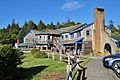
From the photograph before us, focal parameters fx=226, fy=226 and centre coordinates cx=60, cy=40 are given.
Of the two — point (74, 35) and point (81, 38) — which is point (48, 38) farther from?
point (81, 38)

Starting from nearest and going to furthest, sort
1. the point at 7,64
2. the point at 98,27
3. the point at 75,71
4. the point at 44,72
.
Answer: the point at 75,71 → the point at 7,64 → the point at 44,72 → the point at 98,27

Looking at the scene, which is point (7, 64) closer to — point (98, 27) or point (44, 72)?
point (44, 72)

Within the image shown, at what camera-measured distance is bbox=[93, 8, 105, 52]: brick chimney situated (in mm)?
49312

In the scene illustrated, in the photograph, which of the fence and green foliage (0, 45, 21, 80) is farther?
green foliage (0, 45, 21, 80)

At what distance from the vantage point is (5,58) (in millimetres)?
18172

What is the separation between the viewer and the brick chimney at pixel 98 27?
49.3 m

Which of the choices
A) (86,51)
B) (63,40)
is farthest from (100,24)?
(63,40)

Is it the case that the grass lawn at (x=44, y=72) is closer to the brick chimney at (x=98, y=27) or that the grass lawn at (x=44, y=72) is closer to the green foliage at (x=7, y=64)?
the green foliage at (x=7, y=64)

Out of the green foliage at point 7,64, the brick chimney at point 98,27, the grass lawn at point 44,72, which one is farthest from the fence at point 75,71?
the brick chimney at point 98,27

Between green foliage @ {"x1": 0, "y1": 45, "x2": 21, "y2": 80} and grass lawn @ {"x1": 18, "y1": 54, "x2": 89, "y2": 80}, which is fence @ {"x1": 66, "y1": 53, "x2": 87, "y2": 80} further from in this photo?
green foliage @ {"x1": 0, "y1": 45, "x2": 21, "y2": 80}

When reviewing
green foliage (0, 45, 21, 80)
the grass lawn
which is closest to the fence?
the grass lawn

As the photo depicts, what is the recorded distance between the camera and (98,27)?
164 feet

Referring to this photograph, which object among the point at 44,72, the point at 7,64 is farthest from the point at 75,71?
the point at 7,64

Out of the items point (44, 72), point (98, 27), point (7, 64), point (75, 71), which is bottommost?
point (44, 72)
